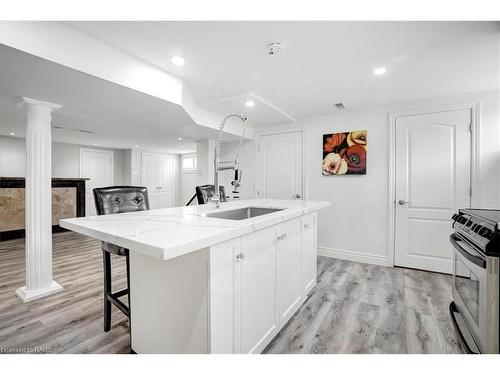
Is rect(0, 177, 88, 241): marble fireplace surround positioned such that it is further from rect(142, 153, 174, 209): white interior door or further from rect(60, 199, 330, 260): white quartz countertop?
rect(60, 199, 330, 260): white quartz countertop

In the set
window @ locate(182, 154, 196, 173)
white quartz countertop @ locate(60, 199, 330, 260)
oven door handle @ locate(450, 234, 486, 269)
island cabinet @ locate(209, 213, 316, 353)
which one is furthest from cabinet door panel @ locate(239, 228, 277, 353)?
window @ locate(182, 154, 196, 173)

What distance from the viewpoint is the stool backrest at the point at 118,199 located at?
178cm

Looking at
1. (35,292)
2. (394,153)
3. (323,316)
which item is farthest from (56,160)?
(394,153)

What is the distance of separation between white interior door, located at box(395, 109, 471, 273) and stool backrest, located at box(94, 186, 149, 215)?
123 inches

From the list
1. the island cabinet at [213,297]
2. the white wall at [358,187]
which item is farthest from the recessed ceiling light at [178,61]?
the white wall at [358,187]

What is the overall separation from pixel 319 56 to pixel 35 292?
3378 mm

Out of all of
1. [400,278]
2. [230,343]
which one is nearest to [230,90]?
[230,343]

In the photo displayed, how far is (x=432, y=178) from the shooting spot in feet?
9.80

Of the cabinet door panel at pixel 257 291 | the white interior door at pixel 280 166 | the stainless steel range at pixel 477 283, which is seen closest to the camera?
the stainless steel range at pixel 477 283

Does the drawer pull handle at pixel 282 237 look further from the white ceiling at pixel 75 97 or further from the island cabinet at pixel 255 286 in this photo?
the white ceiling at pixel 75 97

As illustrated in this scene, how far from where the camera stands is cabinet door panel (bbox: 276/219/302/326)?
1.71 m

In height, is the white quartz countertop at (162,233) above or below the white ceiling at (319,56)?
below

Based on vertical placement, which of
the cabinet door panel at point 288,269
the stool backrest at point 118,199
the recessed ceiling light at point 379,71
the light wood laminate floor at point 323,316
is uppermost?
the recessed ceiling light at point 379,71

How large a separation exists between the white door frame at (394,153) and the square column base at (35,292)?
391 cm
